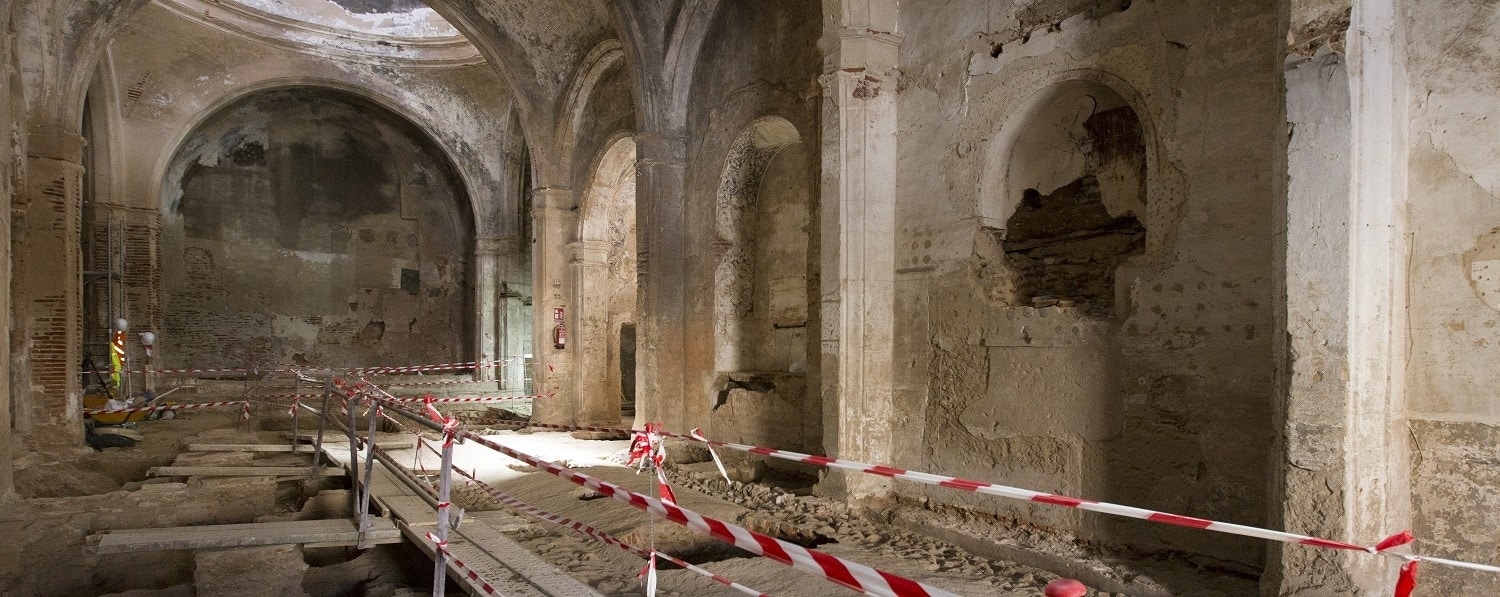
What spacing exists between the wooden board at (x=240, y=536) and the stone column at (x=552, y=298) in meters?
7.94

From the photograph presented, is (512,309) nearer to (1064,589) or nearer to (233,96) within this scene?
(233,96)

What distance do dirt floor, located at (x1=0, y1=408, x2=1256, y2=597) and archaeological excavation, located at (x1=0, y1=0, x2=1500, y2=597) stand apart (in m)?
0.04

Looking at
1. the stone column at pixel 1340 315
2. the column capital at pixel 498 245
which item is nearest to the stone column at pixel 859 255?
the stone column at pixel 1340 315

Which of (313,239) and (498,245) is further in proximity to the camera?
(313,239)

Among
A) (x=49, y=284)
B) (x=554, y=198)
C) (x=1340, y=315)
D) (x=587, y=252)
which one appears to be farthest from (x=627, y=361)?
(x=1340, y=315)

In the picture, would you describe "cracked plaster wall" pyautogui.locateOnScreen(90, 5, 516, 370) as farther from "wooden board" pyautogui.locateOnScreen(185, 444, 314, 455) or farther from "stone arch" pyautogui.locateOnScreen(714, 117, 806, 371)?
"stone arch" pyautogui.locateOnScreen(714, 117, 806, 371)

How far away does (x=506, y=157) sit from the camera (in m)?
17.0

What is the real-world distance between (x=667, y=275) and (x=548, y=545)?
17.4 feet

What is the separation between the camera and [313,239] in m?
18.3

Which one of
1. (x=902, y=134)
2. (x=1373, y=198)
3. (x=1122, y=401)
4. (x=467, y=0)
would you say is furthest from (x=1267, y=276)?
(x=467, y=0)

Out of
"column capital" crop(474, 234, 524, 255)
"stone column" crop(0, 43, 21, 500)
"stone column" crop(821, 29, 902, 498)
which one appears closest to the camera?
"stone column" crop(0, 43, 21, 500)

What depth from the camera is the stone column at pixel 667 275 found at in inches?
397

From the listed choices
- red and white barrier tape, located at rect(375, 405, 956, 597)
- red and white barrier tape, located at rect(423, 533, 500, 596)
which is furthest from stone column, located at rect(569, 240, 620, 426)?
red and white barrier tape, located at rect(375, 405, 956, 597)

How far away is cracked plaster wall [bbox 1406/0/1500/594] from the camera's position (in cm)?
384
